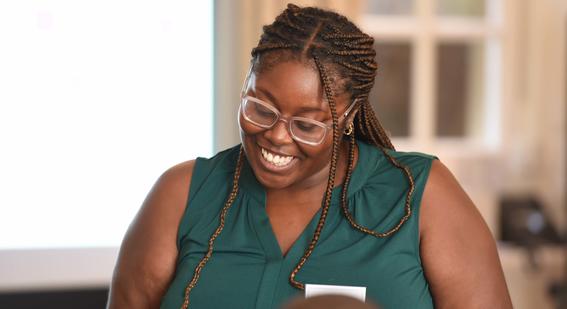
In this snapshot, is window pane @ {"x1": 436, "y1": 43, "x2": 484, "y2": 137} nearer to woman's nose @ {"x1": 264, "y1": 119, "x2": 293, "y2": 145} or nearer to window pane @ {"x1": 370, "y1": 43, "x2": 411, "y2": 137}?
window pane @ {"x1": 370, "y1": 43, "x2": 411, "y2": 137}

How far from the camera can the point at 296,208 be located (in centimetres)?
193

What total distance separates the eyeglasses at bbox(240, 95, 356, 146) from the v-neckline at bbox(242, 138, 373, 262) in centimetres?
20

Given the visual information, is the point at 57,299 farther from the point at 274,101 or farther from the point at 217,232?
the point at 274,101

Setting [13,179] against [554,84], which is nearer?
[13,179]

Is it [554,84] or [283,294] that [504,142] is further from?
[283,294]

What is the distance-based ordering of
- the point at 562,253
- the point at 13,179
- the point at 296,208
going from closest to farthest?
the point at 296,208, the point at 13,179, the point at 562,253

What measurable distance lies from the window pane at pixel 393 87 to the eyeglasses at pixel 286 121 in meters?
2.50

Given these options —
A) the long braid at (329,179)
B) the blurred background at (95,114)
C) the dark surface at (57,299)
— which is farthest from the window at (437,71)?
the long braid at (329,179)

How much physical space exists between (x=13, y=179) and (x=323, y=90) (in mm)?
2096

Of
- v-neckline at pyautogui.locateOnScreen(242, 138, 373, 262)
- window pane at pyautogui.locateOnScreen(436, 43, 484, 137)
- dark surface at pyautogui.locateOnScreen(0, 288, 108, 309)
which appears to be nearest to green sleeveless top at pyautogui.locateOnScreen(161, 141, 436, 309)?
v-neckline at pyautogui.locateOnScreen(242, 138, 373, 262)

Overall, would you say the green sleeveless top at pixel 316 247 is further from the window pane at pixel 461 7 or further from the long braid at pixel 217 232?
the window pane at pixel 461 7

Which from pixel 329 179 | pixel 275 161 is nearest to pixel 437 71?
pixel 329 179

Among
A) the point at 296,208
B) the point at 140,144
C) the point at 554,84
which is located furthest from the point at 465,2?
the point at 296,208

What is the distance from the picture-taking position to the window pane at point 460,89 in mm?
4375
